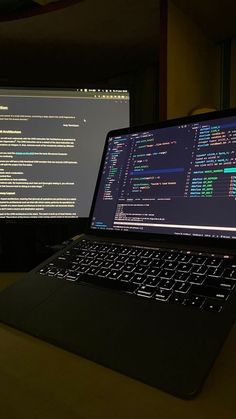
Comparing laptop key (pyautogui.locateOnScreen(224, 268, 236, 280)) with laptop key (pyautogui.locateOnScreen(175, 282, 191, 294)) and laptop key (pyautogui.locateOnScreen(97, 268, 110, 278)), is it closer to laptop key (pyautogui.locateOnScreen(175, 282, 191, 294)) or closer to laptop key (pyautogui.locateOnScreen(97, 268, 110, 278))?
laptop key (pyautogui.locateOnScreen(175, 282, 191, 294))

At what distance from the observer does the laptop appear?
0.37 meters

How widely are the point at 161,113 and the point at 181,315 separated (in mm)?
461

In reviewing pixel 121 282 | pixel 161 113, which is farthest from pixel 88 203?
pixel 121 282

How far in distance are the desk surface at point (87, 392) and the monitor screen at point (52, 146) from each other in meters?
0.47

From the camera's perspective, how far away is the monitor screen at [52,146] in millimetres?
844

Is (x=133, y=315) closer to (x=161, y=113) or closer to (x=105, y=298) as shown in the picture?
(x=105, y=298)

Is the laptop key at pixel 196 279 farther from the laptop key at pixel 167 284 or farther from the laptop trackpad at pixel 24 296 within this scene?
the laptop trackpad at pixel 24 296

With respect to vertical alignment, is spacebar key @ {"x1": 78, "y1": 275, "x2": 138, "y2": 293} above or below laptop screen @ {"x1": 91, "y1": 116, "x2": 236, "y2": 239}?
below

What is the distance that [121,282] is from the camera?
50 cm
